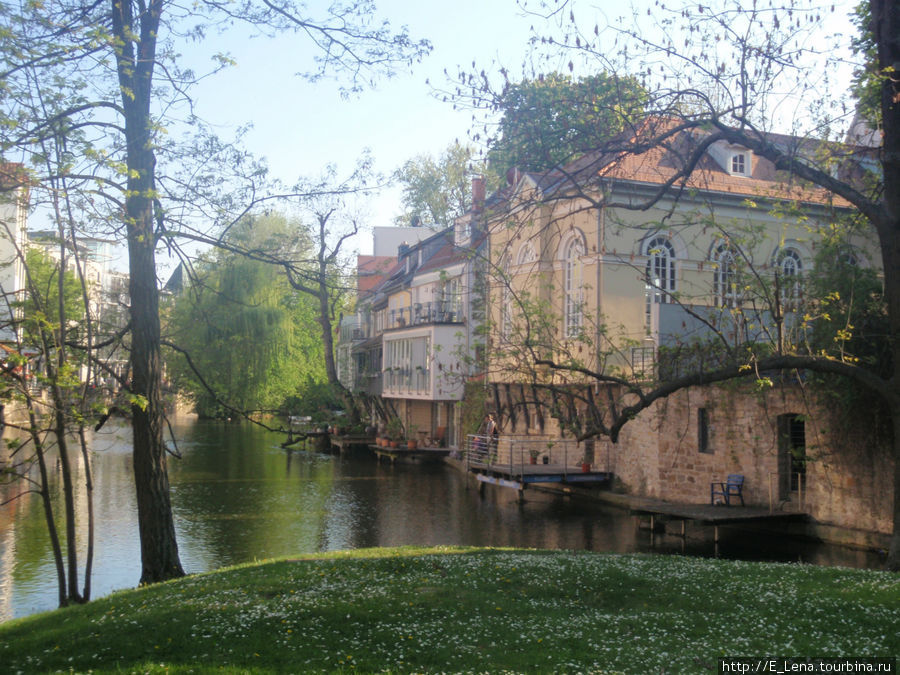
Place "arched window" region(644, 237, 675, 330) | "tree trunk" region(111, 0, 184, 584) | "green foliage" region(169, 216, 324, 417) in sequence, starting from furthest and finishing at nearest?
1. "green foliage" region(169, 216, 324, 417)
2. "arched window" region(644, 237, 675, 330)
3. "tree trunk" region(111, 0, 184, 584)

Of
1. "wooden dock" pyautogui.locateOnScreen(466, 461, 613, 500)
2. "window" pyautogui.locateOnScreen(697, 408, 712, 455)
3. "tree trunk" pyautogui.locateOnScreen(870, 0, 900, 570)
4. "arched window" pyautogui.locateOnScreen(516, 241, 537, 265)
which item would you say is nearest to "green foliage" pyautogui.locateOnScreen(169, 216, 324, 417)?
"arched window" pyautogui.locateOnScreen(516, 241, 537, 265)

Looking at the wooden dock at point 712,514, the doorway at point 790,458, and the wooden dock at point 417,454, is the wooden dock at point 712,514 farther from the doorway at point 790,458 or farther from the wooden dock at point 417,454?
the wooden dock at point 417,454

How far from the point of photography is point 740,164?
26078 millimetres

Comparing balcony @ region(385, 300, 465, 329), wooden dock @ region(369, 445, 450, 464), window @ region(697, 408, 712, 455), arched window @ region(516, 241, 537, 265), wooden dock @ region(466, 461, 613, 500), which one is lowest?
wooden dock @ region(369, 445, 450, 464)

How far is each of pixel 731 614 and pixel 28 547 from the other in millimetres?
14751

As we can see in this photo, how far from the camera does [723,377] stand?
11.0 m

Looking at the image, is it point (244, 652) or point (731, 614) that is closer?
point (244, 652)

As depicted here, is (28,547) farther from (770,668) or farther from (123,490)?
(770,668)

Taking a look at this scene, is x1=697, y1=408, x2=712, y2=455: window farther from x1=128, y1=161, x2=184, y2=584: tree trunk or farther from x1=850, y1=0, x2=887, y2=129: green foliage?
x1=128, y1=161, x2=184, y2=584: tree trunk

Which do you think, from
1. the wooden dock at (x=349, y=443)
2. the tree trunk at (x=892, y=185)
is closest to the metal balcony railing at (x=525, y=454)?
the wooden dock at (x=349, y=443)

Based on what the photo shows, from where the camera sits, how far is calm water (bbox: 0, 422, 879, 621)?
52.2 feet

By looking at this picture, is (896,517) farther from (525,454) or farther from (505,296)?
(525,454)

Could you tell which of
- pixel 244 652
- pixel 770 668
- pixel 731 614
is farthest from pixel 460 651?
pixel 731 614

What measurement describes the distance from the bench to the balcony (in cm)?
1505
